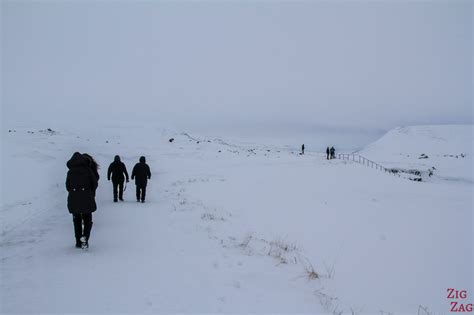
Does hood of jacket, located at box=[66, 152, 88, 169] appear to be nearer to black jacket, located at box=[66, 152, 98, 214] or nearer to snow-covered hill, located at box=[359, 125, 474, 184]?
black jacket, located at box=[66, 152, 98, 214]

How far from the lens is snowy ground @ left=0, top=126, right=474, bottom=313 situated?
18.4 feet

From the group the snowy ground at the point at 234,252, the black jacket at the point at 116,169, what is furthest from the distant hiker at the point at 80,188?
the black jacket at the point at 116,169

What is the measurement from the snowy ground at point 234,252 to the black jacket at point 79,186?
3.19ft

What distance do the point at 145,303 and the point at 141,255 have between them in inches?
95.5

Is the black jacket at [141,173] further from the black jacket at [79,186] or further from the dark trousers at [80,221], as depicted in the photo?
the black jacket at [79,186]

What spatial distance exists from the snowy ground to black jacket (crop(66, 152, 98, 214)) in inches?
38.3

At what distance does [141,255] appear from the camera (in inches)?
296

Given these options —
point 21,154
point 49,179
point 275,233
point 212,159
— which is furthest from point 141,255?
point 212,159

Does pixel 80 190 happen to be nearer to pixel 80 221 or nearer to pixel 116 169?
pixel 80 221

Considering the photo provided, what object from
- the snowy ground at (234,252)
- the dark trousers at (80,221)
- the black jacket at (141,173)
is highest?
the black jacket at (141,173)

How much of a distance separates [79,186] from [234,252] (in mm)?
3640

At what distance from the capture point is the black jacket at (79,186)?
7.42 metres

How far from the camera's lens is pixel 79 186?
749cm

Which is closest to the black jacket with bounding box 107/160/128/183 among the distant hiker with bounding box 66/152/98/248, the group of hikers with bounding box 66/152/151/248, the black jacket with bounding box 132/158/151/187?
the black jacket with bounding box 132/158/151/187
